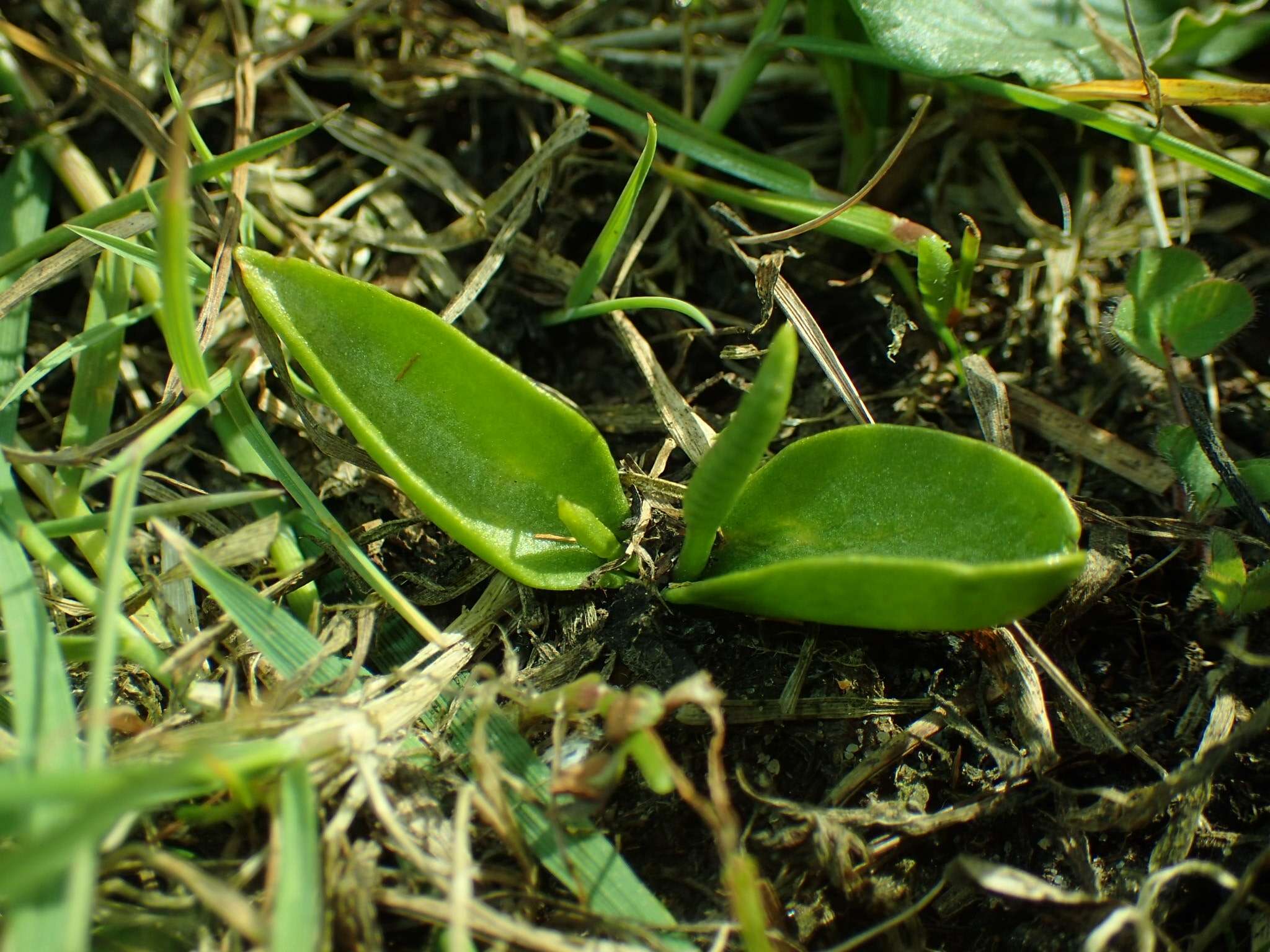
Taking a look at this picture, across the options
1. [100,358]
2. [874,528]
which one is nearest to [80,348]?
[100,358]

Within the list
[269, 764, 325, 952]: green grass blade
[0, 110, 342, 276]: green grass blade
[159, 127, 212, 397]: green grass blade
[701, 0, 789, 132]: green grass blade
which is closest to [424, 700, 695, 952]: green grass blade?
[269, 764, 325, 952]: green grass blade

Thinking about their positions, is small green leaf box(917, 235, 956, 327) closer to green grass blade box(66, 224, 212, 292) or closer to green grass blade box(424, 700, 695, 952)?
green grass blade box(424, 700, 695, 952)

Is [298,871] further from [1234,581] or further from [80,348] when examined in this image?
[1234,581]

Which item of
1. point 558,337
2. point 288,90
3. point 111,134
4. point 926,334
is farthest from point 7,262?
point 926,334

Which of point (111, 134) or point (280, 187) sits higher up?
point (111, 134)

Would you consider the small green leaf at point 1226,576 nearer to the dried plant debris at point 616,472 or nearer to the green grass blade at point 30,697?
the dried plant debris at point 616,472

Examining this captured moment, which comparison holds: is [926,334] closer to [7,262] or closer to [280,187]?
[280,187]
